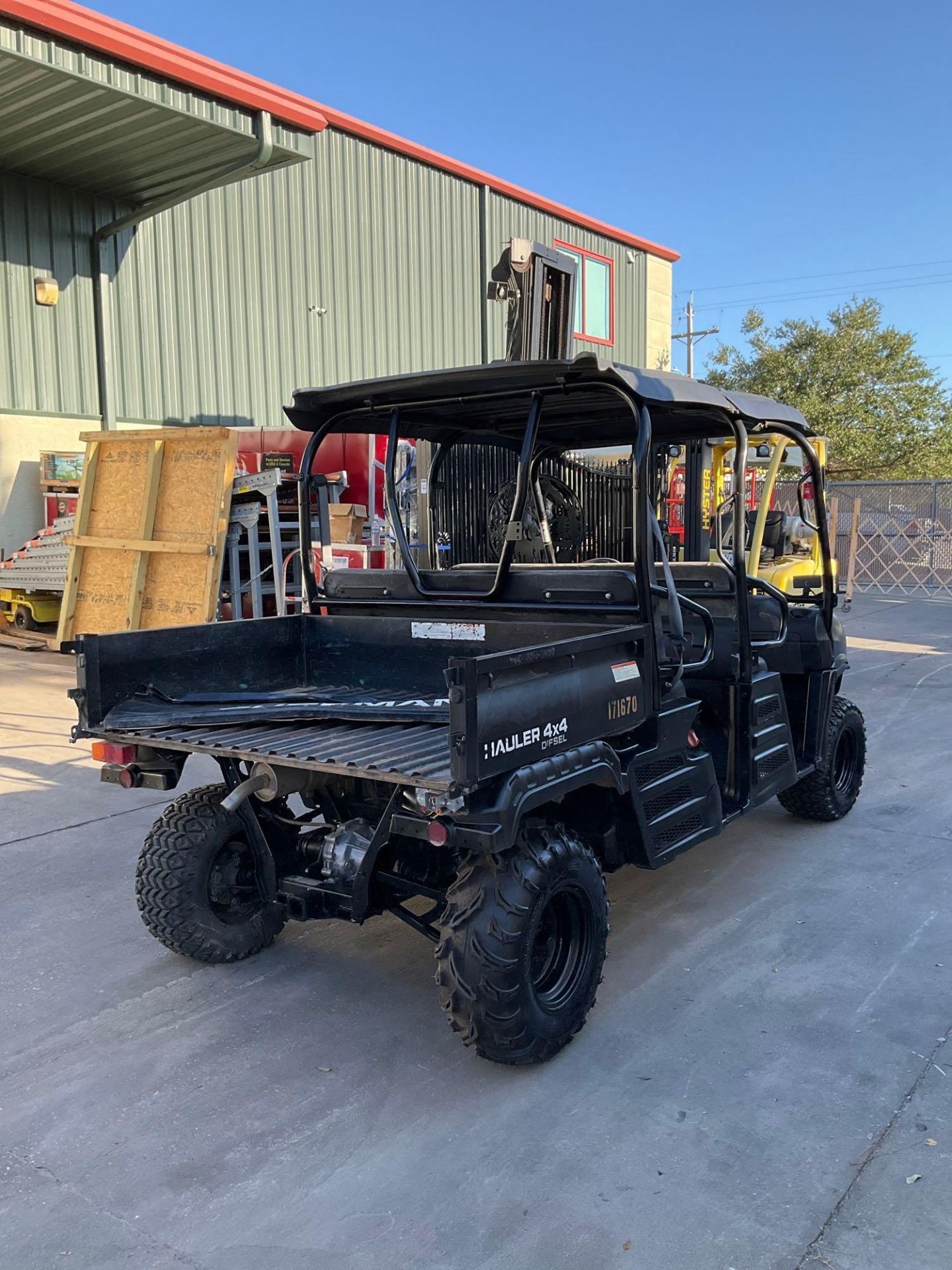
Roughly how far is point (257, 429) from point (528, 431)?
9778 mm

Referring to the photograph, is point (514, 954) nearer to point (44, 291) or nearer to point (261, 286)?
point (44, 291)

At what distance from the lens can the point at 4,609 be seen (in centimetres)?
1305

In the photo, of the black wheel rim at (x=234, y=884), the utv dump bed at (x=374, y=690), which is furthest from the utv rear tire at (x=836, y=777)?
the black wheel rim at (x=234, y=884)

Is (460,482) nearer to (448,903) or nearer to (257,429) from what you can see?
(448,903)

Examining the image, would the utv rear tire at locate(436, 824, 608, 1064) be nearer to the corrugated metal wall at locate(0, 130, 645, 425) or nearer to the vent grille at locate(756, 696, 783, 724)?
the vent grille at locate(756, 696, 783, 724)

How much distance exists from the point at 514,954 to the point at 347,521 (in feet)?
27.2

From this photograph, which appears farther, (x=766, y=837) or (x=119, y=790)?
(x=119, y=790)

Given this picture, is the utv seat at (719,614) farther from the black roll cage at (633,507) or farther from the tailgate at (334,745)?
the tailgate at (334,745)

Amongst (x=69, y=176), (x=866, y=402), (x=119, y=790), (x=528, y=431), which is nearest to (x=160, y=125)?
(x=69, y=176)

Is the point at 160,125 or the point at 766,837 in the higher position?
the point at 160,125

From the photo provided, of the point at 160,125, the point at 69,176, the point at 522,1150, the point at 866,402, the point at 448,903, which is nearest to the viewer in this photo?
the point at 522,1150

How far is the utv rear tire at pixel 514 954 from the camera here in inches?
125

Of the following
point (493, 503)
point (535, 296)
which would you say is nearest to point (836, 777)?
point (493, 503)

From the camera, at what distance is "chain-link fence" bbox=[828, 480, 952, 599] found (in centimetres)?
1914
